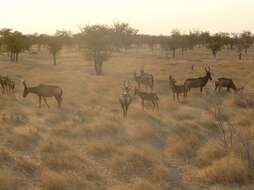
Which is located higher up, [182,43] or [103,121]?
[182,43]

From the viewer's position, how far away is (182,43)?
74812 mm

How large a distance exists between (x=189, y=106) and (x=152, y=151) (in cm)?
1040

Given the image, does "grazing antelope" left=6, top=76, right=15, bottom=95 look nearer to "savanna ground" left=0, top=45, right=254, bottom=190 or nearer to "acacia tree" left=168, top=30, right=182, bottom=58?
"savanna ground" left=0, top=45, right=254, bottom=190

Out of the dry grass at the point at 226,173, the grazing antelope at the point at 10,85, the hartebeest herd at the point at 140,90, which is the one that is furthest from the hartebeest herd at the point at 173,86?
the dry grass at the point at 226,173

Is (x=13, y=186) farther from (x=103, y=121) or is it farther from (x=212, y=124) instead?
(x=212, y=124)

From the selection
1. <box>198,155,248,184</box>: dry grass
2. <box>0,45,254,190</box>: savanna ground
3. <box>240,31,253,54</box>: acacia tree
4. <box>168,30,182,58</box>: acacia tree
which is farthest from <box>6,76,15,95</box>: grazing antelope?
<box>240,31,253,54</box>: acacia tree

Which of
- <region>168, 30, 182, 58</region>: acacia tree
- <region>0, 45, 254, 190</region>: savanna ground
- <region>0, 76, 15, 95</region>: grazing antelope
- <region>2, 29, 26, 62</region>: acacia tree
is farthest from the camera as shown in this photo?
<region>168, 30, 182, 58</region>: acacia tree

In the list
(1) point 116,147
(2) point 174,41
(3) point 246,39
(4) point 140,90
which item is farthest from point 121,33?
(1) point 116,147

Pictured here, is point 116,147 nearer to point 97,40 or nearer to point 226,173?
point 226,173

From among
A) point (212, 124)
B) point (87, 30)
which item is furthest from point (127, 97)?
point (87, 30)

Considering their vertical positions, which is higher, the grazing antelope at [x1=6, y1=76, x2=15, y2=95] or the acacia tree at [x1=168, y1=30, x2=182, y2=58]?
the acacia tree at [x1=168, y1=30, x2=182, y2=58]

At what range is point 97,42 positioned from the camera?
42156 mm

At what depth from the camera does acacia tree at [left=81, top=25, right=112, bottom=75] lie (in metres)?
42.1

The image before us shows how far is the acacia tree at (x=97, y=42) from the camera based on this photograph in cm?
4212
